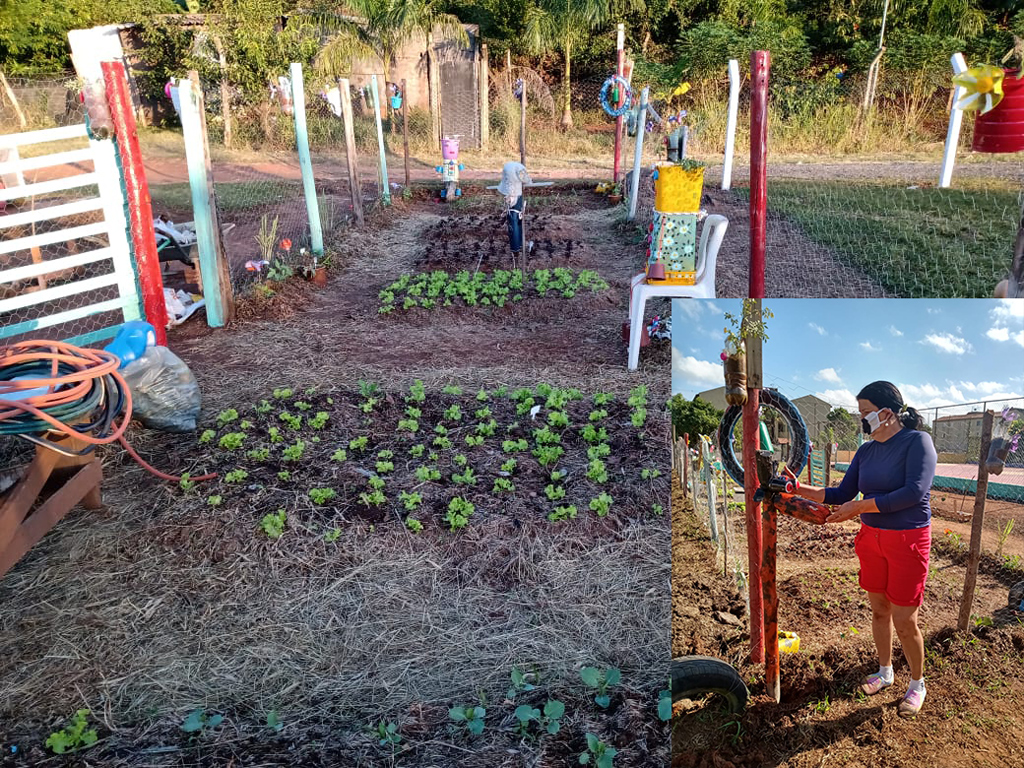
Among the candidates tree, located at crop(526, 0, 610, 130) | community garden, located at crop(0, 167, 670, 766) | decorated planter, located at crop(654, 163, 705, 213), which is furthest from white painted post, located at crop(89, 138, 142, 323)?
tree, located at crop(526, 0, 610, 130)

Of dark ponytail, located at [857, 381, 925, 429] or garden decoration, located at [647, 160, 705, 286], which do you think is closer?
dark ponytail, located at [857, 381, 925, 429]

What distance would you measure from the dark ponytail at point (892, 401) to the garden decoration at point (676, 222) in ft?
12.5

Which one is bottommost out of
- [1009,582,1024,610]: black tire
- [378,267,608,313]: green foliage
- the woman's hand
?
[378,267,608,313]: green foliage

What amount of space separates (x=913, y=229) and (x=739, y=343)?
756cm

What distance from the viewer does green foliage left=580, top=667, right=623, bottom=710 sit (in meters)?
2.88

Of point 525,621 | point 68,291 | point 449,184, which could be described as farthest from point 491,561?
point 449,184

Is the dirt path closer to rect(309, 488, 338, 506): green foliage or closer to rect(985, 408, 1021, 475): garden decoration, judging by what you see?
rect(985, 408, 1021, 475): garden decoration

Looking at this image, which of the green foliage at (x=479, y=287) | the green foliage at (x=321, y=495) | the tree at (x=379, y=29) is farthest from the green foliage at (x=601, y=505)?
the tree at (x=379, y=29)

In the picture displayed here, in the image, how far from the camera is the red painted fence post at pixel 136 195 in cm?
557

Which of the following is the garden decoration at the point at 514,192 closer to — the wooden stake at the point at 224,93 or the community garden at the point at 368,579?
the community garden at the point at 368,579

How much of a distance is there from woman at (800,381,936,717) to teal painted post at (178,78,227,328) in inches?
230

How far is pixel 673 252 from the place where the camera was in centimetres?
554

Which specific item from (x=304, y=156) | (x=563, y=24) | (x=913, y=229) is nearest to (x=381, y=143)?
(x=304, y=156)

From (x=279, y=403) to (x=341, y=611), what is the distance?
2154mm
